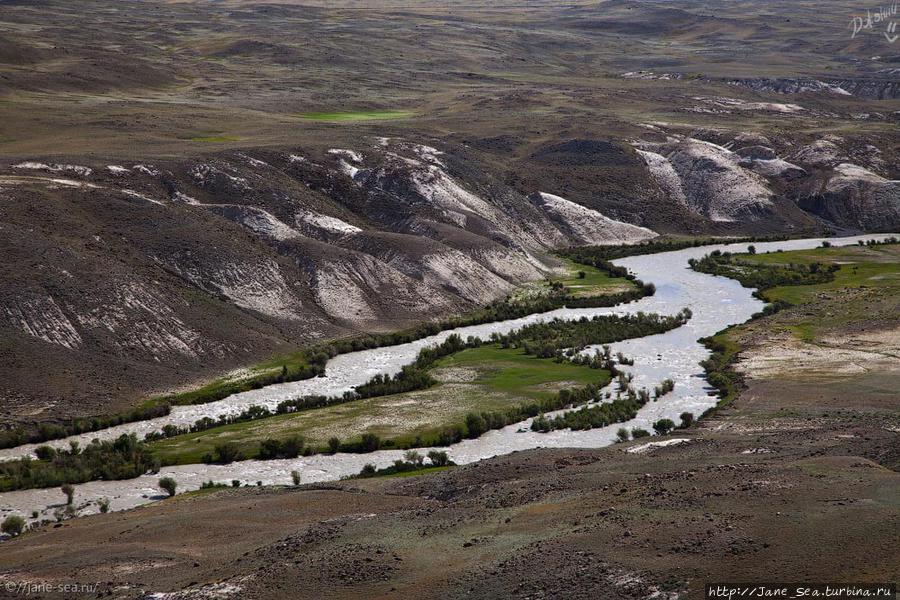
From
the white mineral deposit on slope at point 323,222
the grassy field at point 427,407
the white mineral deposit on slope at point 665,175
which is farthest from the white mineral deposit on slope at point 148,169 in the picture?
the white mineral deposit on slope at point 665,175

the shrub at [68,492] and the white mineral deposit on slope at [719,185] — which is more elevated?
the shrub at [68,492]

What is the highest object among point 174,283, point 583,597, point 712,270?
point 583,597

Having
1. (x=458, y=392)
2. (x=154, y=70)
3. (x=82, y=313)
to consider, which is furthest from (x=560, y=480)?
(x=154, y=70)

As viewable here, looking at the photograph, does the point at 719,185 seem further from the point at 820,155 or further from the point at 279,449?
the point at 279,449

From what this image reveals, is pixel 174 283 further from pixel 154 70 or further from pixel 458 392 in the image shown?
pixel 154 70

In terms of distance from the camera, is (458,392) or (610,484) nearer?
(610,484)

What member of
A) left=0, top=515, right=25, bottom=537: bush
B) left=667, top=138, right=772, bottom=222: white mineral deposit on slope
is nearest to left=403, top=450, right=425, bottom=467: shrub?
left=0, top=515, right=25, bottom=537: bush

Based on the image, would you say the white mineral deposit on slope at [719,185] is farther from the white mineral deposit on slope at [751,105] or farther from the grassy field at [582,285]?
the white mineral deposit on slope at [751,105]

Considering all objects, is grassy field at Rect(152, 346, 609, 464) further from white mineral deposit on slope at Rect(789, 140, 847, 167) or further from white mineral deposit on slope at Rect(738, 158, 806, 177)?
white mineral deposit on slope at Rect(789, 140, 847, 167)

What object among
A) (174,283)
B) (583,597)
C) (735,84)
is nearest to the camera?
(583,597)
